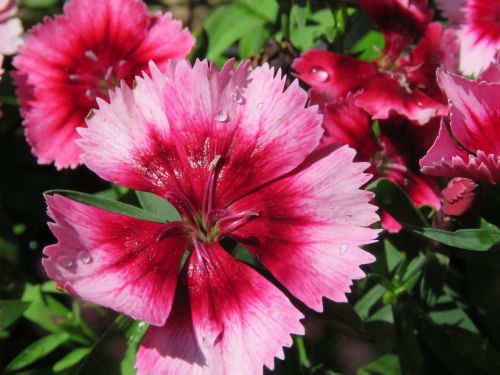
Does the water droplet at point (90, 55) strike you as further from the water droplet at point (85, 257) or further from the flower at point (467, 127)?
the flower at point (467, 127)

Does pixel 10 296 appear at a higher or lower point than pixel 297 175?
lower

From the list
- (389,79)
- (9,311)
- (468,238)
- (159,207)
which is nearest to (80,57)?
(159,207)

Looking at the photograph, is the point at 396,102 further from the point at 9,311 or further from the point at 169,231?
the point at 9,311

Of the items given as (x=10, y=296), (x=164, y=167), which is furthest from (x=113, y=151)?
(x=10, y=296)

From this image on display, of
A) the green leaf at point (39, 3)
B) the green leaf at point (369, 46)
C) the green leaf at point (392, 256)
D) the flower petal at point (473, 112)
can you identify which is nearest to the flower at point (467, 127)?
the flower petal at point (473, 112)

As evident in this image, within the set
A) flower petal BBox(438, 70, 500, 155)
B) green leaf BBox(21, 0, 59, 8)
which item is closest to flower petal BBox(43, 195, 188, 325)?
flower petal BBox(438, 70, 500, 155)

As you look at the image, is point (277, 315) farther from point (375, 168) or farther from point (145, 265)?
point (375, 168)
